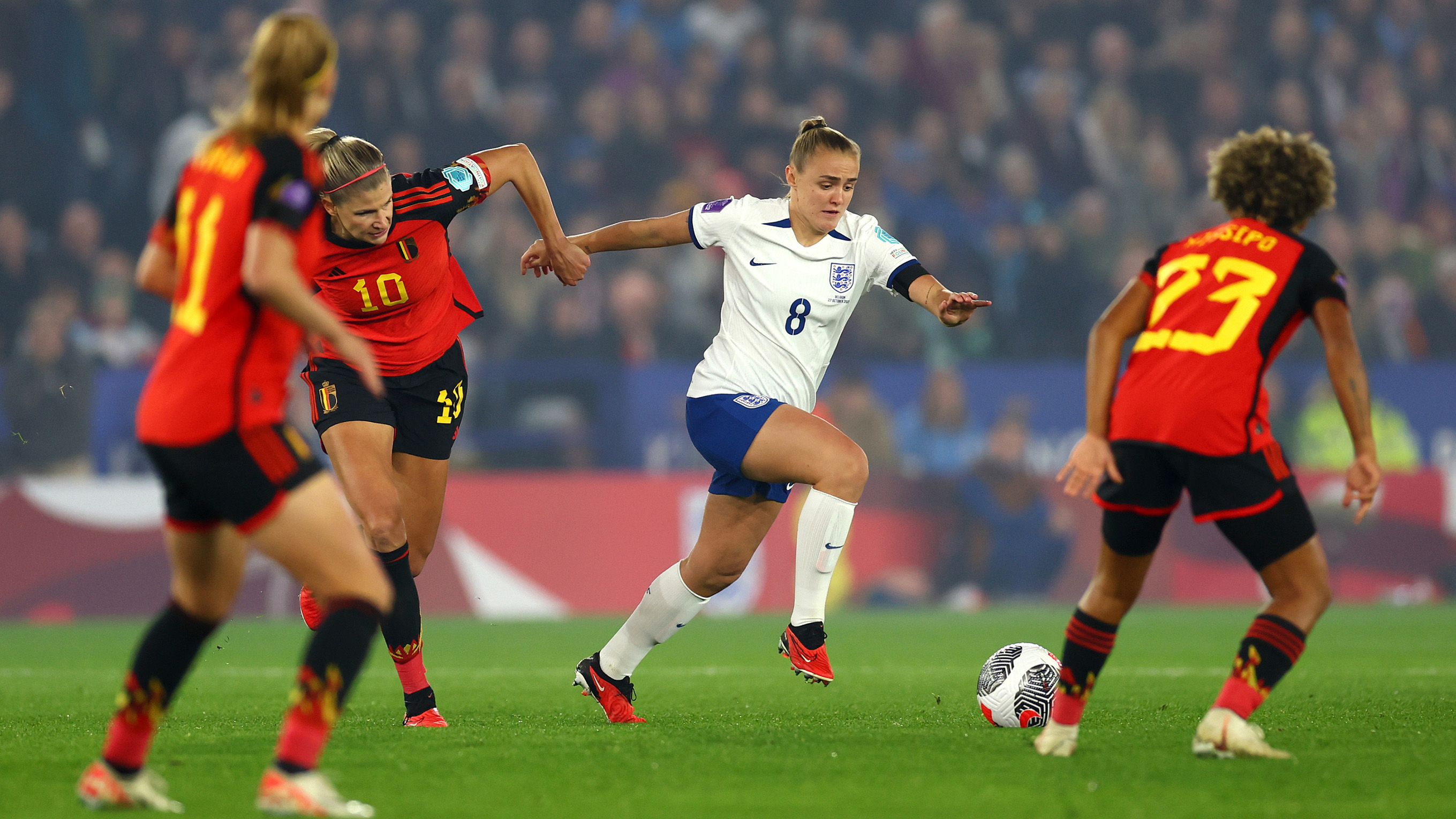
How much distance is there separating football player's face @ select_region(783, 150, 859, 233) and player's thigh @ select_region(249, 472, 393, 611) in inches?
101

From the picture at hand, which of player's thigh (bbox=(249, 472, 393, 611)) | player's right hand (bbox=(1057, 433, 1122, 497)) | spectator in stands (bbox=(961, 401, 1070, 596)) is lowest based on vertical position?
spectator in stands (bbox=(961, 401, 1070, 596))

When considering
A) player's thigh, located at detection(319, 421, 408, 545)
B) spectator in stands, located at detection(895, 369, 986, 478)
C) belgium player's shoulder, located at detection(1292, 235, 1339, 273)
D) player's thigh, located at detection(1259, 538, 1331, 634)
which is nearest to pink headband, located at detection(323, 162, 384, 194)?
player's thigh, located at detection(319, 421, 408, 545)

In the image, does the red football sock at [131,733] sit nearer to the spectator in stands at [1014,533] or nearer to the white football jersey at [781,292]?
the white football jersey at [781,292]

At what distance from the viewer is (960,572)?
1194cm

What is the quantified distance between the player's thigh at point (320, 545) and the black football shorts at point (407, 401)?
2.18 m

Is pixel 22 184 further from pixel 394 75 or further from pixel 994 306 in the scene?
pixel 994 306

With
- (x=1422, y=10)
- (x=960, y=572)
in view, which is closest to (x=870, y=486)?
(x=960, y=572)

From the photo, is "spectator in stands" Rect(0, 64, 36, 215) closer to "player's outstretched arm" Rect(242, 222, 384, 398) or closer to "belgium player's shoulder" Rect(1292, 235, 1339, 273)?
"player's outstretched arm" Rect(242, 222, 384, 398)

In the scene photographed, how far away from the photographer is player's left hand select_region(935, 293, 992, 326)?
4.96 meters

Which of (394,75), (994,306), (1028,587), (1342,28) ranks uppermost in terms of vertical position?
(1342,28)

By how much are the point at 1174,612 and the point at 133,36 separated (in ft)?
37.2

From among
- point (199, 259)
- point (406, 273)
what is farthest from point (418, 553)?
point (199, 259)

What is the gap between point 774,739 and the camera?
4832mm

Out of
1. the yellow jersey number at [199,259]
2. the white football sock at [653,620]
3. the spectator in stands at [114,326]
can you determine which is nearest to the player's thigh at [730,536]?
the white football sock at [653,620]
